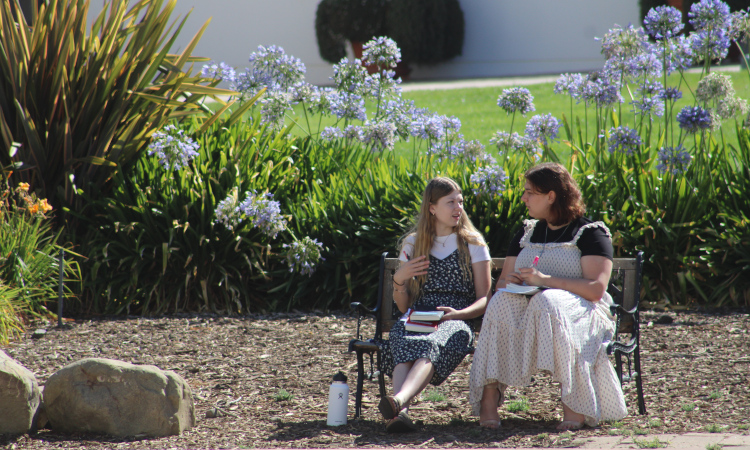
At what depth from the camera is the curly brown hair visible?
3473 millimetres

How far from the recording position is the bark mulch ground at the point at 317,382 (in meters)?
3.21

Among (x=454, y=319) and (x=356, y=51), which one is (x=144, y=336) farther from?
(x=356, y=51)

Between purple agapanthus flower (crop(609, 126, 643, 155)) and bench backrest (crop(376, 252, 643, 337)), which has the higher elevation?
purple agapanthus flower (crop(609, 126, 643, 155))

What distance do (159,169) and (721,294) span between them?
172 inches

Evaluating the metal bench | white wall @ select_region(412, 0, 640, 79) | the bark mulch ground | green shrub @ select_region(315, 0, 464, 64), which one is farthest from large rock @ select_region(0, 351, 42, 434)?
green shrub @ select_region(315, 0, 464, 64)

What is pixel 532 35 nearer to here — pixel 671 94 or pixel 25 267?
pixel 671 94

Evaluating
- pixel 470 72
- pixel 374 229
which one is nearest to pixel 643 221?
pixel 374 229

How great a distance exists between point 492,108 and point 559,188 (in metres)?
10.2

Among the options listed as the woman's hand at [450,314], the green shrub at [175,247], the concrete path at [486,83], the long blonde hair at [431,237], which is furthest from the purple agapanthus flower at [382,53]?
the concrete path at [486,83]

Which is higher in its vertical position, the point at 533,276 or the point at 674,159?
the point at 674,159

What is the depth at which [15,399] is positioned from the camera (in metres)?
3.19

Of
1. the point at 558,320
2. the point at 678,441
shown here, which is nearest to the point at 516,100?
the point at 558,320

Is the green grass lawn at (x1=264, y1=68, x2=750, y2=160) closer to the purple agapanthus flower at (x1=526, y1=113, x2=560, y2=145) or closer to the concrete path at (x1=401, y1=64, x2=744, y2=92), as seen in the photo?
the concrete path at (x1=401, y1=64, x2=744, y2=92)

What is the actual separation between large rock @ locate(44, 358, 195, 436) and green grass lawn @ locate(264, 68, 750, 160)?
7.27 m
